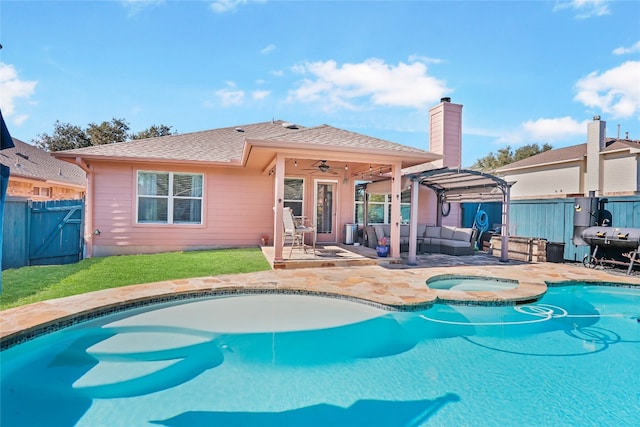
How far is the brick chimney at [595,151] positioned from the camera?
57.9ft

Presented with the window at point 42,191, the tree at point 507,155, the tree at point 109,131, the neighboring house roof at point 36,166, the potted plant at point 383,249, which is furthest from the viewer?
the tree at point 507,155

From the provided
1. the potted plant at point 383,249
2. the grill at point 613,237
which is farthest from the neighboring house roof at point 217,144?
the grill at point 613,237

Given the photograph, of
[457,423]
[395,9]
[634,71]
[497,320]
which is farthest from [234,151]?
[634,71]

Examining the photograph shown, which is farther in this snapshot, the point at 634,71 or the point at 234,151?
the point at 634,71

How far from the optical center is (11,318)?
441 cm

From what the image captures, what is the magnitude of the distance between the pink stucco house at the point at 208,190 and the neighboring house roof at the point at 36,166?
6.33 metres

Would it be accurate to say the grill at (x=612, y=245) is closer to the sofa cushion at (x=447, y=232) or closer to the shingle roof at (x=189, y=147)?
the sofa cushion at (x=447, y=232)

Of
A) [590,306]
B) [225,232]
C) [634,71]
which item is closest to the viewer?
[590,306]

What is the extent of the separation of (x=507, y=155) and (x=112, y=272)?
42035mm

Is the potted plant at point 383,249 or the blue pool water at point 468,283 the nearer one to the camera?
the blue pool water at point 468,283

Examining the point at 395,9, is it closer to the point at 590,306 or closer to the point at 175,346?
the point at 590,306

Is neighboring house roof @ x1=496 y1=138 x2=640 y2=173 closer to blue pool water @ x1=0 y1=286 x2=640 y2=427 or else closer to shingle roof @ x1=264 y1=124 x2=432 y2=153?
shingle roof @ x1=264 y1=124 x2=432 y2=153

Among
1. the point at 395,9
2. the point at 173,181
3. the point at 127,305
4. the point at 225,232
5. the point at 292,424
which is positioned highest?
the point at 395,9

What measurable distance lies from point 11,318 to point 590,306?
948 cm
